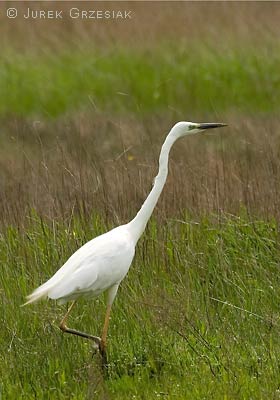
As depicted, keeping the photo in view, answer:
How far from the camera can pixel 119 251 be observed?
5281 millimetres

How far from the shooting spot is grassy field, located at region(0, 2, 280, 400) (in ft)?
16.9

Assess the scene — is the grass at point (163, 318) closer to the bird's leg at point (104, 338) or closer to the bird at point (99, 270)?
the bird's leg at point (104, 338)

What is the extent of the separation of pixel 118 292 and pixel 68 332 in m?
0.71

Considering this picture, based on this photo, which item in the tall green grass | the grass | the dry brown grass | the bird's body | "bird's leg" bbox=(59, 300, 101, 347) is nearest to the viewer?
the grass

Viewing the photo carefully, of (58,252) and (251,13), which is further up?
(251,13)

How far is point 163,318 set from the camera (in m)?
5.45

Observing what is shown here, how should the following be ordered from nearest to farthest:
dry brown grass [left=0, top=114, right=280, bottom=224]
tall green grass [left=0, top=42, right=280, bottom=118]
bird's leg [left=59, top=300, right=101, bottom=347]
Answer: bird's leg [left=59, top=300, right=101, bottom=347], dry brown grass [left=0, top=114, right=280, bottom=224], tall green grass [left=0, top=42, right=280, bottom=118]

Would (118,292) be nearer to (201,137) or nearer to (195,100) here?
(201,137)

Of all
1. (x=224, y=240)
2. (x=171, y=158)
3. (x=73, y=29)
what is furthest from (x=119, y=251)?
(x=73, y=29)

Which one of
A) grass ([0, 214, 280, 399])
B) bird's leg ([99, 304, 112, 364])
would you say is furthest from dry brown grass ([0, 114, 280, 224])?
bird's leg ([99, 304, 112, 364])

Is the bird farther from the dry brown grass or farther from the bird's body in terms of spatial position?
the dry brown grass

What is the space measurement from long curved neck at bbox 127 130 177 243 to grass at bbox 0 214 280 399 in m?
0.38

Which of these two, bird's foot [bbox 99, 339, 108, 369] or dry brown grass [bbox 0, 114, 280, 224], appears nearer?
bird's foot [bbox 99, 339, 108, 369]

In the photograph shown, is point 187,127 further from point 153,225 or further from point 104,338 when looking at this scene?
point 153,225
